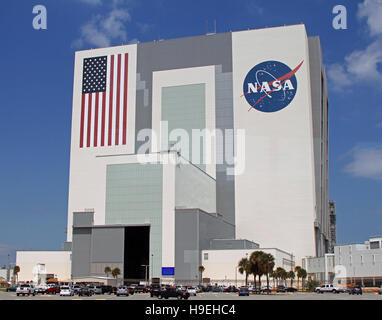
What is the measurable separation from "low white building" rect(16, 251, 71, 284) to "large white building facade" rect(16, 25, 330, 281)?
3.43m

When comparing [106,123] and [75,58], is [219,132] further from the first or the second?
[75,58]

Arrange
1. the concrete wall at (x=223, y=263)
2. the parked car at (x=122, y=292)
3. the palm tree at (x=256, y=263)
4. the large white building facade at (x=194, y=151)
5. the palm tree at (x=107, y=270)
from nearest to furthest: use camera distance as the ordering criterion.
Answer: the parked car at (x=122, y=292), the palm tree at (x=256, y=263), the palm tree at (x=107, y=270), the large white building facade at (x=194, y=151), the concrete wall at (x=223, y=263)

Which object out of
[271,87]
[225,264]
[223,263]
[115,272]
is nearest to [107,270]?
[115,272]

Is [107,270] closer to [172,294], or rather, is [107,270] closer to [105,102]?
[172,294]

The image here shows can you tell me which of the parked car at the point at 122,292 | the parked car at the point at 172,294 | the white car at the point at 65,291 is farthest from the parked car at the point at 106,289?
the parked car at the point at 172,294

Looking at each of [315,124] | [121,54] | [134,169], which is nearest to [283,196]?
[315,124]

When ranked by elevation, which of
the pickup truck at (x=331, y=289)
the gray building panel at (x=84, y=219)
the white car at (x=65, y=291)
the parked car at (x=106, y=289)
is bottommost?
the pickup truck at (x=331, y=289)

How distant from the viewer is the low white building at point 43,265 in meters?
102

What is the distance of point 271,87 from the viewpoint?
106 meters

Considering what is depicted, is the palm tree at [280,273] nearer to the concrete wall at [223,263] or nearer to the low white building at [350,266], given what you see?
the concrete wall at [223,263]

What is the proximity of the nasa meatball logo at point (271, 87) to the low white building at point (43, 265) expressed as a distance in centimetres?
5011

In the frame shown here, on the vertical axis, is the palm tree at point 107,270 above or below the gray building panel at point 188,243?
below

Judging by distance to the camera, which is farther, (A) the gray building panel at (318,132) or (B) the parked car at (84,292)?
(A) the gray building panel at (318,132)

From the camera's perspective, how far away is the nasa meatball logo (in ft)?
347
